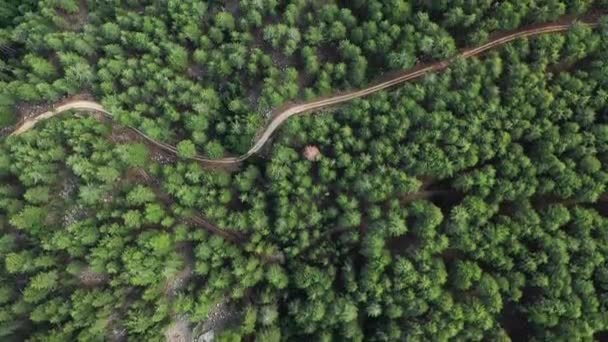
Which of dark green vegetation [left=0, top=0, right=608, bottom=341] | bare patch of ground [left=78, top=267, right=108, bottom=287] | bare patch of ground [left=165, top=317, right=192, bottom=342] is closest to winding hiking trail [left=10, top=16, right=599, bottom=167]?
dark green vegetation [left=0, top=0, right=608, bottom=341]

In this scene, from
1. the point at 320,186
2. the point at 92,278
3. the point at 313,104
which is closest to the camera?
the point at 92,278

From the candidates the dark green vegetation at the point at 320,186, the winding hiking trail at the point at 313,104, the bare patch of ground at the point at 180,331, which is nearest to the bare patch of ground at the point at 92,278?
the dark green vegetation at the point at 320,186

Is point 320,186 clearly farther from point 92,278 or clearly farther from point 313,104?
point 92,278

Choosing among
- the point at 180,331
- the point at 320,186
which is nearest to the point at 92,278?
the point at 180,331

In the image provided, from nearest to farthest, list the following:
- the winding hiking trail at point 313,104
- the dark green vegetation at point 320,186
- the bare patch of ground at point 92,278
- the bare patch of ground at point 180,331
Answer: the dark green vegetation at point 320,186 → the bare patch of ground at point 92,278 → the bare patch of ground at point 180,331 → the winding hiking trail at point 313,104

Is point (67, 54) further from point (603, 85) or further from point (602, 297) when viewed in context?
point (602, 297)

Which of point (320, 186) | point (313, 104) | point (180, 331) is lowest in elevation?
point (180, 331)

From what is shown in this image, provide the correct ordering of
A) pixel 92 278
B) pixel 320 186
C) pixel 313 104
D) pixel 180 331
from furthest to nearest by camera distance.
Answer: pixel 313 104
pixel 320 186
pixel 180 331
pixel 92 278

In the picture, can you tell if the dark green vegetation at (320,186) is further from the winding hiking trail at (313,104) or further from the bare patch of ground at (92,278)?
the winding hiking trail at (313,104)
